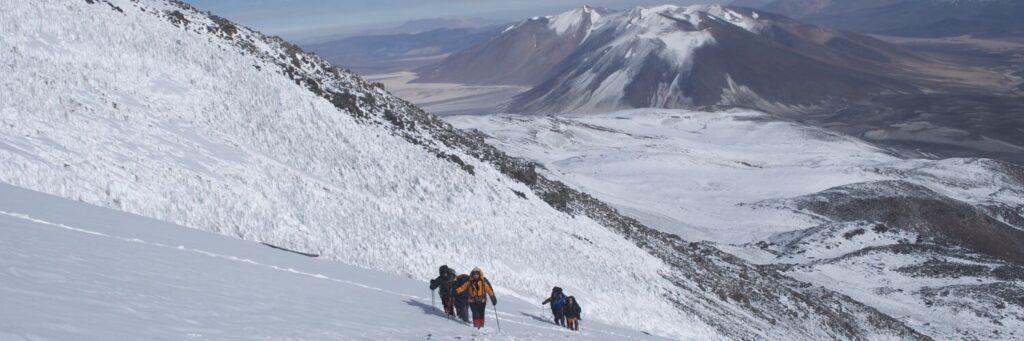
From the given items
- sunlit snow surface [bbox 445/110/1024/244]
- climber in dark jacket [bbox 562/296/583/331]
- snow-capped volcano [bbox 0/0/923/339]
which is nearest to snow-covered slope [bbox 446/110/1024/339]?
sunlit snow surface [bbox 445/110/1024/244]

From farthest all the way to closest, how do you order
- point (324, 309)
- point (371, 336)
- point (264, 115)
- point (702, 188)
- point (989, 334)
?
point (702, 188) → point (989, 334) → point (264, 115) → point (324, 309) → point (371, 336)

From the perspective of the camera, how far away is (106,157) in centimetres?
1883

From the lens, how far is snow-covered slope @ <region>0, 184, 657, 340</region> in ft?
28.4

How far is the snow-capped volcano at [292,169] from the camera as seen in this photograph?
1923 centimetres

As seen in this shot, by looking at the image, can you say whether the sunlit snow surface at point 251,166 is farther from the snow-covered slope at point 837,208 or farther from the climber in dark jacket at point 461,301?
the snow-covered slope at point 837,208

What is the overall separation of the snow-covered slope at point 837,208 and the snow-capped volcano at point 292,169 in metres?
11.7

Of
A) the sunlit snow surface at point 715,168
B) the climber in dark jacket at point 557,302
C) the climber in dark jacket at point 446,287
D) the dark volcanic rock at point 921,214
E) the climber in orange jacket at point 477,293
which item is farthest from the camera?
the sunlit snow surface at point 715,168

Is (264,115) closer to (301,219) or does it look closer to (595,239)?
(301,219)

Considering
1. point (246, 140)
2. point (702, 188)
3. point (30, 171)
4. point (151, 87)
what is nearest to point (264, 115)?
point (246, 140)

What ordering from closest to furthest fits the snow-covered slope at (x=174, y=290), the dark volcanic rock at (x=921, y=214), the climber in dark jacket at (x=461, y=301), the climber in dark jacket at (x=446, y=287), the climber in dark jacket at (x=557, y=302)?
the snow-covered slope at (x=174, y=290)
the climber in dark jacket at (x=461, y=301)
the climber in dark jacket at (x=446, y=287)
the climber in dark jacket at (x=557, y=302)
the dark volcanic rock at (x=921, y=214)

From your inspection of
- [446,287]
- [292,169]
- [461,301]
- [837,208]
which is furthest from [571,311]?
[837,208]

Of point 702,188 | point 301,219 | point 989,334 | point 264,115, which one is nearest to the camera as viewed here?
point 301,219

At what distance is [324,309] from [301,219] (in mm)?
9174

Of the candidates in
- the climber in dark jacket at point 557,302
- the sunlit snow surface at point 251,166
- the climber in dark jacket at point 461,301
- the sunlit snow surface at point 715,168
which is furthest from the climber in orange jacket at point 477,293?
the sunlit snow surface at point 715,168
